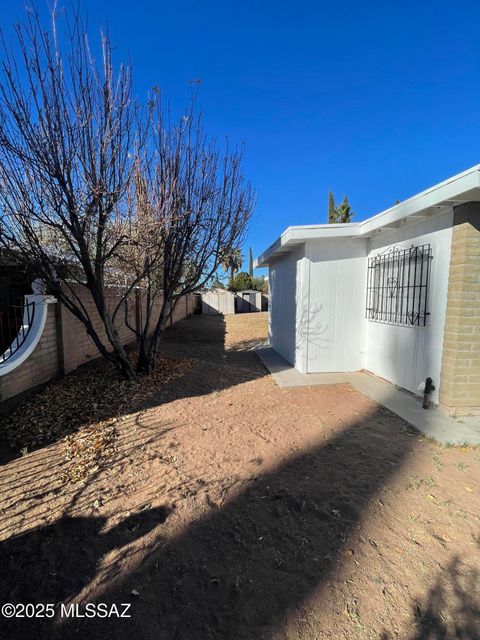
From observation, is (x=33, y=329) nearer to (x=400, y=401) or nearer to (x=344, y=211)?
(x=400, y=401)

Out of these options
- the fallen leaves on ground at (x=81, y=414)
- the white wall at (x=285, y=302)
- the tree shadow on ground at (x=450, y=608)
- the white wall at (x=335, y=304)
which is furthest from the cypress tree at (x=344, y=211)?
the tree shadow on ground at (x=450, y=608)

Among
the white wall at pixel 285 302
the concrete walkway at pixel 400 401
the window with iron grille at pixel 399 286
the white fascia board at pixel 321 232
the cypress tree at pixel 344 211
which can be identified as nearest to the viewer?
the concrete walkway at pixel 400 401

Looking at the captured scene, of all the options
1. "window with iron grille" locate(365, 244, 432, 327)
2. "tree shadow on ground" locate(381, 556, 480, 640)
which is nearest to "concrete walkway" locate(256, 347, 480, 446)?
"window with iron grille" locate(365, 244, 432, 327)

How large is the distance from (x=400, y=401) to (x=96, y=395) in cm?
448

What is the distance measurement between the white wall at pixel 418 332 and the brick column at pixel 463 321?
5.2 inches

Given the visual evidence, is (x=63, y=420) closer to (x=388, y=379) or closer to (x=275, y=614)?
(x=275, y=614)

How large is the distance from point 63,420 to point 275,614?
3303 millimetres

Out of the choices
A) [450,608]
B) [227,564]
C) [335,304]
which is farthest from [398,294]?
[227,564]

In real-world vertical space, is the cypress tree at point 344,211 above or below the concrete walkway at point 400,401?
above

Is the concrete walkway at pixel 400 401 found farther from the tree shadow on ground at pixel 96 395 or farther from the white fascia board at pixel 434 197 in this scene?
the white fascia board at pixel 434 197

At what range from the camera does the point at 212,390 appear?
5199 mm

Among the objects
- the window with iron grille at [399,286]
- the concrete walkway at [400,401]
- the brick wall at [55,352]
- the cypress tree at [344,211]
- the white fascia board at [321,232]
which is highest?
the cypress tree at [344,211]

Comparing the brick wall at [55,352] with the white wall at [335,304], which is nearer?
the brick wall at [55,352]

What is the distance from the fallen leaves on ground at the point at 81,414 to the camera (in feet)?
10.5
